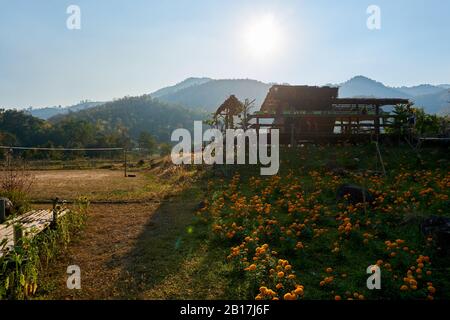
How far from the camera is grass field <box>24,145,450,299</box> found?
4.79 m

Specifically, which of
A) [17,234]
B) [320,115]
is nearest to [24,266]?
[17,234]

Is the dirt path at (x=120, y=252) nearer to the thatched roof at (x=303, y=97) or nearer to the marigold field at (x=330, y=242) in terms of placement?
the marigold field at (x=330, y=242)

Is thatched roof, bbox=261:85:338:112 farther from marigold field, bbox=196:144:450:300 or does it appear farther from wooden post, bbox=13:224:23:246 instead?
wooden post, bbox=13:224:23:246

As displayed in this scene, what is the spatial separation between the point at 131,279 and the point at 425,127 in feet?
66.2

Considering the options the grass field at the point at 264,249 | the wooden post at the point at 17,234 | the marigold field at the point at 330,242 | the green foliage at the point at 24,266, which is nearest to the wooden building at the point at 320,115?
the marigold field at the point at 330,242

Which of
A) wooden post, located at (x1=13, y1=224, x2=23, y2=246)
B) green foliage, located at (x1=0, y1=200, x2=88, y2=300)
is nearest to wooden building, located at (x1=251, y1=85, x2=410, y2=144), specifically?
green foliage, located at (x1=0, y1=200, x2=88, y2=300)

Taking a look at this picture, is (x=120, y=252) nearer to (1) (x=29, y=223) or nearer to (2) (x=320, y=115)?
(1) (x=29, y=223)

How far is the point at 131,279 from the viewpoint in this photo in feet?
17.5

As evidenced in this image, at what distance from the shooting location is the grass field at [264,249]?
4793 millimetres

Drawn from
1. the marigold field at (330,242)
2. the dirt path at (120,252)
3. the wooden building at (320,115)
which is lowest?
the dirt path at (120,252)

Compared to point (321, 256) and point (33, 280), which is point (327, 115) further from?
point (33, 280)

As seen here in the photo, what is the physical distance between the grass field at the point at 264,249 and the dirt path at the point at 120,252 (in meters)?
0.02

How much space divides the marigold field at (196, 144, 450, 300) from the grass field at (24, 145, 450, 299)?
0.9 inches
